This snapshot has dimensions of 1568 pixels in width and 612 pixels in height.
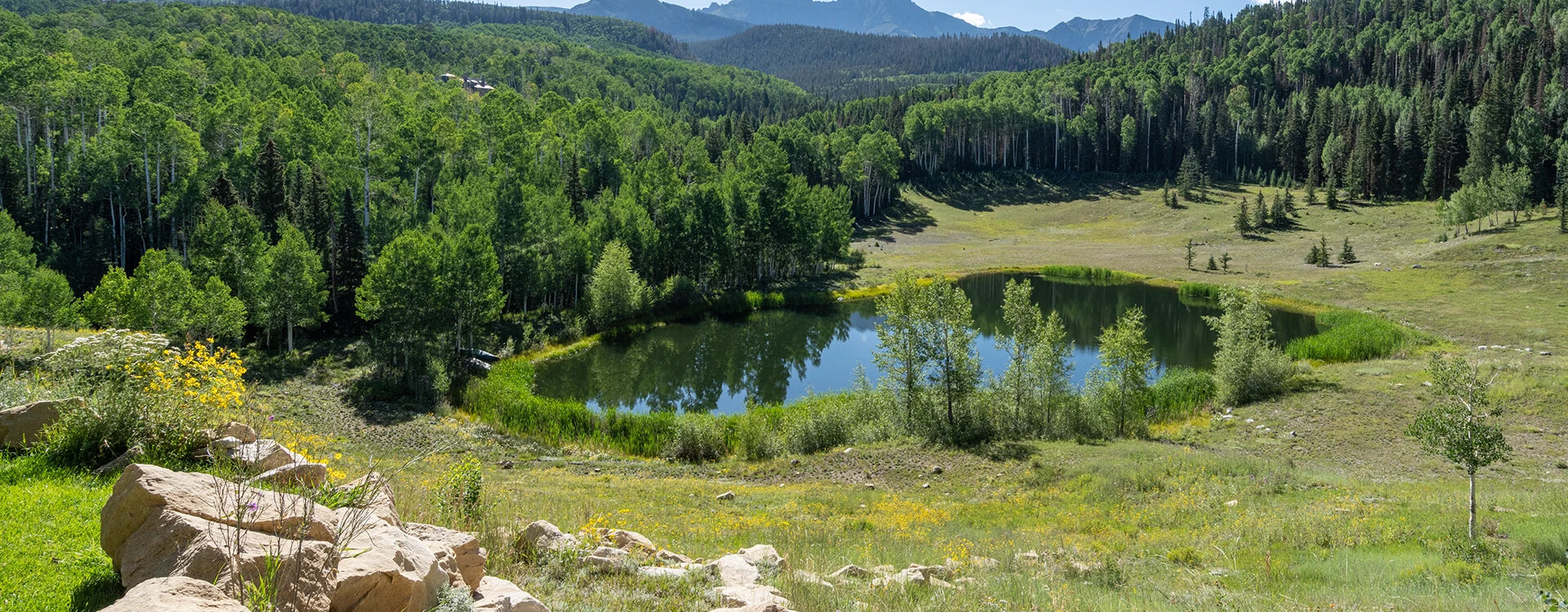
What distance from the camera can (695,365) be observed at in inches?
1903

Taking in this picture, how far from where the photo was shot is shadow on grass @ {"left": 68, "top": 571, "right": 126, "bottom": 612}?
7000 mm

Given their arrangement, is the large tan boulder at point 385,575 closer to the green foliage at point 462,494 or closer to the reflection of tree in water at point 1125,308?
the green foliage at point 462,494

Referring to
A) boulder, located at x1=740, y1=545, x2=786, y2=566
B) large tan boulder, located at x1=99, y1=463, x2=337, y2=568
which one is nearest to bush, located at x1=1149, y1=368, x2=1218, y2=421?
boulder, located at x1=740, y1=545, x2=786, y2=566

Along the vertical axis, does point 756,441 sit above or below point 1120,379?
below

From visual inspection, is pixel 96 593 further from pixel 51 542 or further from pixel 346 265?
pixel 346 265

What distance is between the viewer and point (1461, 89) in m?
107

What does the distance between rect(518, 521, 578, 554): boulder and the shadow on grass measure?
191 inches

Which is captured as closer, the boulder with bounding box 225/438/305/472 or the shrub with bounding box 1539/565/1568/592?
the boulder with bounding box 225/438/305/472

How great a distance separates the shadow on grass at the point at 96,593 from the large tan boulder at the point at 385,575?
7.03 ft

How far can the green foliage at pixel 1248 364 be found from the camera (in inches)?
1332

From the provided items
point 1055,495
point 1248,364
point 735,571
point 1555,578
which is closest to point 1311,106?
point 1248,364

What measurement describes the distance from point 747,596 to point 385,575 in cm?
423

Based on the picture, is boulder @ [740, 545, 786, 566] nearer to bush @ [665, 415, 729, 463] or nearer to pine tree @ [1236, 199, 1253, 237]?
bush @ [665, 415, 729, 463]

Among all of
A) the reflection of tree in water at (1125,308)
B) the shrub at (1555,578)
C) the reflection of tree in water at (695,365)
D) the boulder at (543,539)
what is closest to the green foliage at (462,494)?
the boulder at (543,539)
